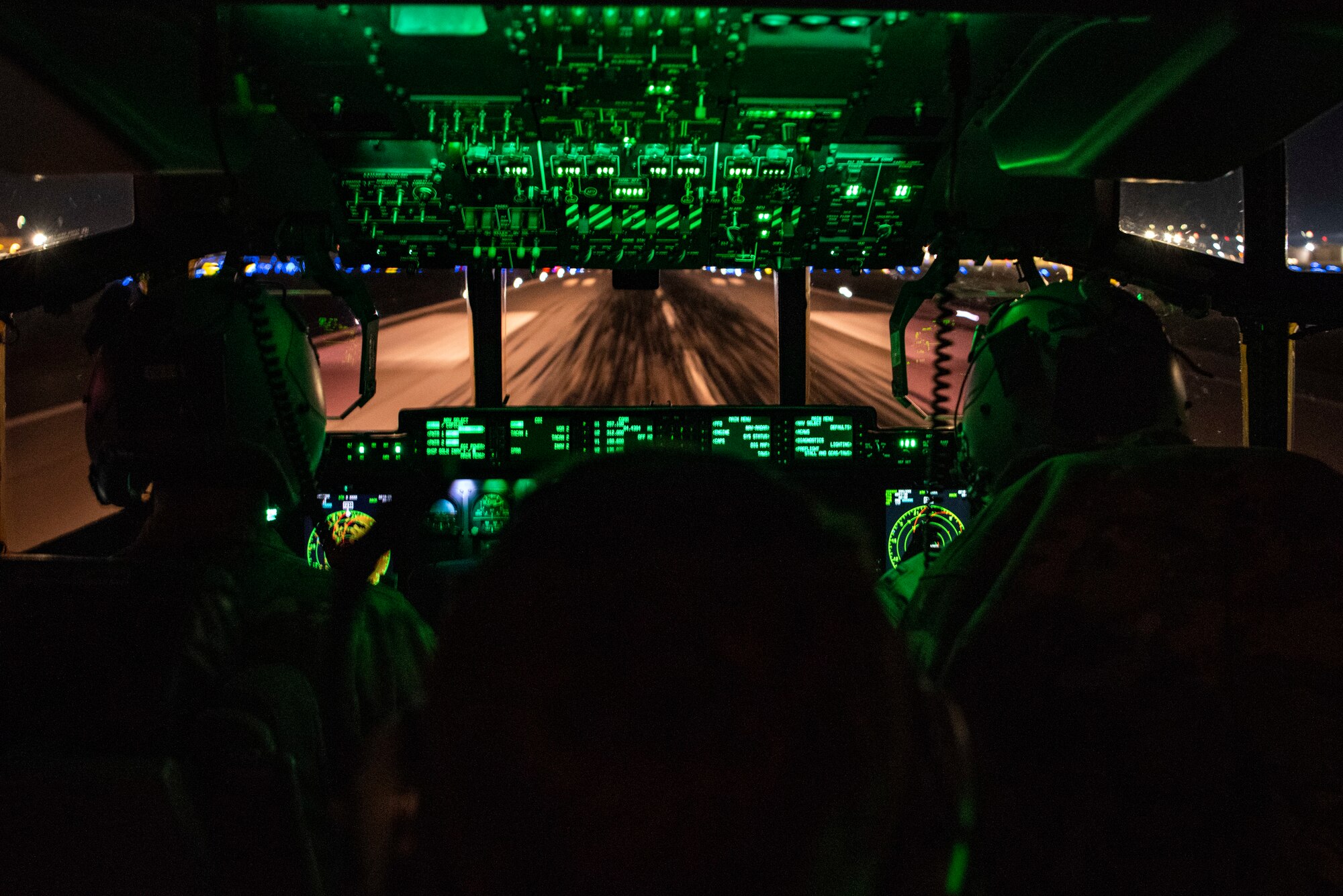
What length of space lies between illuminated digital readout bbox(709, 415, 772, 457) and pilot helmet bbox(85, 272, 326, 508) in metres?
1.06

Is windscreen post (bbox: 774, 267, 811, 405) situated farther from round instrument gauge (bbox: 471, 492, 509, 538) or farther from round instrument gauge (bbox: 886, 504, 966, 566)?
round instrument gauge (bbox: 471, 492, 509, 538)

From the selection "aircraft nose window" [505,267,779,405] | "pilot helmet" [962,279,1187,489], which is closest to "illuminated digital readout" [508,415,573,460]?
"pilot helmet" [962,279,1187,489]

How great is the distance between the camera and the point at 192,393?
4.25ft

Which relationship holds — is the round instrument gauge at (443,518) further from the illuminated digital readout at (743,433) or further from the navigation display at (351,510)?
the illuminated digital readout at (743,433)

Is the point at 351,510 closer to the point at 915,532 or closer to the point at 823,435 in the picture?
the point at 823,435

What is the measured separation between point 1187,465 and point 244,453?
4.34 ft

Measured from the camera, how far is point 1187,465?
671mm

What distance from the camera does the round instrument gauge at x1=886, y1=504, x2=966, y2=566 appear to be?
2238 mm

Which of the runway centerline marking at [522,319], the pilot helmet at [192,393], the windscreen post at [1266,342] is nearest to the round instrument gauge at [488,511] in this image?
the pilot helmet at [192,393]

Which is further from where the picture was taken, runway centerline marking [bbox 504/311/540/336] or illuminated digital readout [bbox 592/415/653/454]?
runway centerline marking [bbox 504/311/540/336]

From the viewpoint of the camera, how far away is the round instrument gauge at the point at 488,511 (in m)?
2.16

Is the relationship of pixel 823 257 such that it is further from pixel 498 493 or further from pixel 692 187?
pixel 498 493

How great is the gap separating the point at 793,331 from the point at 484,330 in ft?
3.61

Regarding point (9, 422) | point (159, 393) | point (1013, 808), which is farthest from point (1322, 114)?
point (9, 422)
